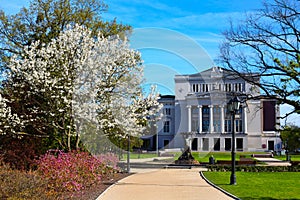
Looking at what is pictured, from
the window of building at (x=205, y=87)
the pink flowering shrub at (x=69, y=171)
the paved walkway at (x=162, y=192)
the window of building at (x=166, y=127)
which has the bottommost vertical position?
the paved walkway at (x=162, y=192)

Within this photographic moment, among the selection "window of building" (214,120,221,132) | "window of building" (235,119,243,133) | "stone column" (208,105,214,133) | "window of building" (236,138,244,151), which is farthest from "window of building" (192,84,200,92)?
"window of building" (236,138,244,151)

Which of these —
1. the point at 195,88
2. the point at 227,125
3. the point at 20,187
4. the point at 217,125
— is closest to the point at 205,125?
the point at 217,125

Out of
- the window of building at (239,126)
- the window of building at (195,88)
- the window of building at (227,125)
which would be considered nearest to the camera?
the window of building at (195,88)

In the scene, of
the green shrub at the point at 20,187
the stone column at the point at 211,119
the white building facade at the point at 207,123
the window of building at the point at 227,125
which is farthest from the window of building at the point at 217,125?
the green shrub at the point at 20,187

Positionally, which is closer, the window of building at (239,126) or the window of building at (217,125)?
the window of building at (217,125)

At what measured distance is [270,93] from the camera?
17000mm

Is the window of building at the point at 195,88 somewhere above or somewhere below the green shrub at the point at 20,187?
above

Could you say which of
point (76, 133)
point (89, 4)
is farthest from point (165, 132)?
point (76, 133)

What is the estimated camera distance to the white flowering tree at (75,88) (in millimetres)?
18000

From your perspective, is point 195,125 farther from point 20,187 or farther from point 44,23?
point 20,187

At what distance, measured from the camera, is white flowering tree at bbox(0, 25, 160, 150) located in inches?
709

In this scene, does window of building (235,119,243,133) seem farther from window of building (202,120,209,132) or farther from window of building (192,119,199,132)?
window of building (192,119,199,132)

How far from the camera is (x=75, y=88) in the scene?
59.3 feet

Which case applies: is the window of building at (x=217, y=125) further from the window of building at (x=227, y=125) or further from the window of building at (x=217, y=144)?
the window of building at (x=217, y=144)
